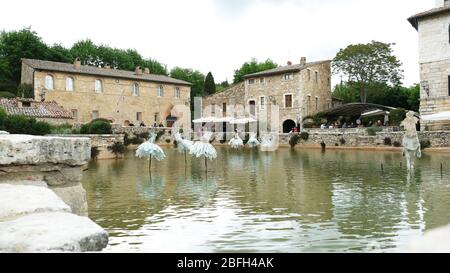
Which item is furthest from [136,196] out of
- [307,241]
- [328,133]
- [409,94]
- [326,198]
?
[409,94]

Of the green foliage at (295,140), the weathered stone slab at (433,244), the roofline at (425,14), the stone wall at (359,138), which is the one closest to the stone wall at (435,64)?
the roofline at (425,14)

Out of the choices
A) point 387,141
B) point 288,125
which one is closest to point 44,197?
point 387,141

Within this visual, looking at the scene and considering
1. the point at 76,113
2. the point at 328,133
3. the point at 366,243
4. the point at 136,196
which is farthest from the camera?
the point at 76,113

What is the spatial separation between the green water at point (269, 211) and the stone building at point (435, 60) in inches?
713

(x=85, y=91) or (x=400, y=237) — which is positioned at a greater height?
(x=85, y=91)

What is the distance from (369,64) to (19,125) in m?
39.5

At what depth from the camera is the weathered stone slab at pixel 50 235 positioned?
2355 millimetres

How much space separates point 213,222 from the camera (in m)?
7.30

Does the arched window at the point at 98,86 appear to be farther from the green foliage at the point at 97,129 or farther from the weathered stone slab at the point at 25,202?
the weathered stone slab at the point at 25,202

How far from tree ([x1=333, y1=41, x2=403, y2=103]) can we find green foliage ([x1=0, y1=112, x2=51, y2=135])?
37109mm

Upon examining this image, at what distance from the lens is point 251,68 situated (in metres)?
72.2

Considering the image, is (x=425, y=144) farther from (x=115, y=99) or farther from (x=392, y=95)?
(x=115, y=99)
